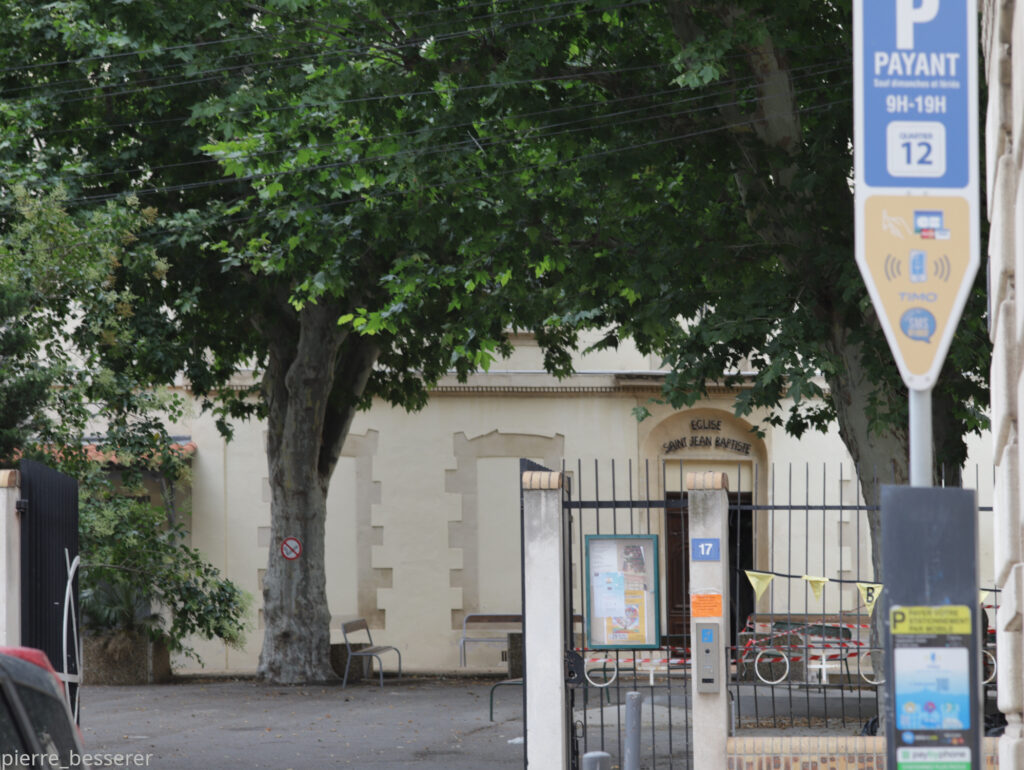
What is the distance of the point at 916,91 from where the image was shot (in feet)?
12.7

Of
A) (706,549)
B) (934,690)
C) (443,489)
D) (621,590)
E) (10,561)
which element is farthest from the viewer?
(443,489)

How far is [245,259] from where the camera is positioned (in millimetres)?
17969

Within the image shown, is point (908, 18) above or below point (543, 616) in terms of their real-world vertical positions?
above

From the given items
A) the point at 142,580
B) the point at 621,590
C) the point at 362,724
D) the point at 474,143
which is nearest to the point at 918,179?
the point at 621,590

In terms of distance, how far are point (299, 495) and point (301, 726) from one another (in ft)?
19.2

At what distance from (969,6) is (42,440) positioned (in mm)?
10701

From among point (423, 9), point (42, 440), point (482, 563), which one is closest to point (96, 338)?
point (42, 440)

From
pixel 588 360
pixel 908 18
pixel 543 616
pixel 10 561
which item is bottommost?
pixel 543 616

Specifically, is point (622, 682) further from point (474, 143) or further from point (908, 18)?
point (908, 18)

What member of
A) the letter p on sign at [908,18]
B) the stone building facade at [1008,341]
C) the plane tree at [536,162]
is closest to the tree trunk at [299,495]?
the plane tree at [536,162]

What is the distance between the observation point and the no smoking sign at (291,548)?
20.3 meters

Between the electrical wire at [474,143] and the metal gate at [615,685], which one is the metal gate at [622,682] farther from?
the electrical wire at [474,143]

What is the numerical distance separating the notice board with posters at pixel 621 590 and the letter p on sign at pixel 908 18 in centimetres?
647

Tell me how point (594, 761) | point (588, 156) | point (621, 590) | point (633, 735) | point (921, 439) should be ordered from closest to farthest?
point (921, 439) → point (594, 761) → point (633, 735) → point (621, 590) → point (588, 156)
